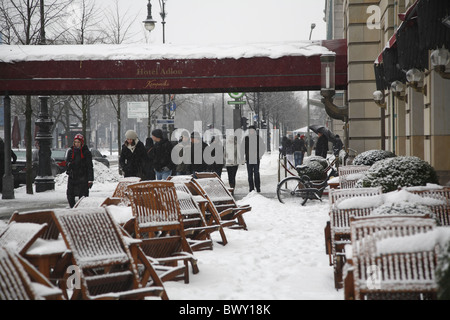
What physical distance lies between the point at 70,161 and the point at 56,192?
8.66m

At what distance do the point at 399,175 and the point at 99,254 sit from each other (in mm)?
4284

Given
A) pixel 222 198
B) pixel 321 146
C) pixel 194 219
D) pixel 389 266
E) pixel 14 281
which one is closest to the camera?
pixel 14 281

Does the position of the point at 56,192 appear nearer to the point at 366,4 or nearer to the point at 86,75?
the point at 86,75

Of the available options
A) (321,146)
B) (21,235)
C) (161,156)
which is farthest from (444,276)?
(321,146)

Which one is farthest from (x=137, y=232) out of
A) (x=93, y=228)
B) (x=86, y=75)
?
(x=86, y=75)

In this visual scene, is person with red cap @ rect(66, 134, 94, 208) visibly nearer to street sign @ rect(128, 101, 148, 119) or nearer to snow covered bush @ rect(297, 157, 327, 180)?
snow covered bush @ rect(297, 157, 327, 180)

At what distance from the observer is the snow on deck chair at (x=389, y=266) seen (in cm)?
451

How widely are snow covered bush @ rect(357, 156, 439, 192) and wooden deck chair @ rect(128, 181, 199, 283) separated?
2.58 m

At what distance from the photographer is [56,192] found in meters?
22.0

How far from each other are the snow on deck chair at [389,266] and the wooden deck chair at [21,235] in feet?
8.62

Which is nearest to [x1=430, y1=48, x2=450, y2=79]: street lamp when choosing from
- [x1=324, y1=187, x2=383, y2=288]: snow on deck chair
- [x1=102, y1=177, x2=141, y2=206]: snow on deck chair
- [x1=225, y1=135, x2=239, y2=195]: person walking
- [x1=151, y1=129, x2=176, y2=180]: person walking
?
[x1=324, y1=187, x2=383, y2=288]: snow on deck chair

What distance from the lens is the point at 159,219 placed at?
25.3 feet

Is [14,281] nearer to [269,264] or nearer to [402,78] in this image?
[269,264]

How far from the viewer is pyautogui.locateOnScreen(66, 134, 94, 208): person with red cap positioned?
13688 millimetres
